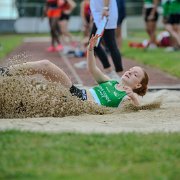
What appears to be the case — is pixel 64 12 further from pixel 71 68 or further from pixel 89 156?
pixel 89 156

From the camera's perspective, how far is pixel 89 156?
435cm

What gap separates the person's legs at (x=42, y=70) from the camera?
22.2 feet

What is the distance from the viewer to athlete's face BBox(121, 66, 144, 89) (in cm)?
687

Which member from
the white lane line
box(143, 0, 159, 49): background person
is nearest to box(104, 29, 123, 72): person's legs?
the white lane line

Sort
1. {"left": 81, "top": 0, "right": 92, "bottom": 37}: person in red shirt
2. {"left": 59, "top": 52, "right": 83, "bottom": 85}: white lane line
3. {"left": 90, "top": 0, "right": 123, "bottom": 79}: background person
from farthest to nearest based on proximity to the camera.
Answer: {"left": 81, "top": 0, "right": 92, "bottom": 37}: person in red shirt
{"left": 59, "top": 52, "right": 83, "bottom": 85}: white lane line
{"left": 90, "top": 0, "right": 123, "bottom": 79}: background person

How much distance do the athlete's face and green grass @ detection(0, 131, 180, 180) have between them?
5.91 ft

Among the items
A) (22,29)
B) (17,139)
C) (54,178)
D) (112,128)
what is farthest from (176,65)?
(22,29)

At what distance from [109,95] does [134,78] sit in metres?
0.33

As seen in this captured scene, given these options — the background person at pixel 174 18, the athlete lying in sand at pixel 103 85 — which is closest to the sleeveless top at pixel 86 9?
the background person at pixel 174 18

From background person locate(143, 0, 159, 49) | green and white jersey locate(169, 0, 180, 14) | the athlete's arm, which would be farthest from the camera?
background person locate(143, 0, 159, 49)

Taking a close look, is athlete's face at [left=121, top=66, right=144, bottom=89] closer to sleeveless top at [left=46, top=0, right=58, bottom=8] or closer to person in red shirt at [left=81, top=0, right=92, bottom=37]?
person in red shirt at [left=81, top=0, right=92, bottom=37]

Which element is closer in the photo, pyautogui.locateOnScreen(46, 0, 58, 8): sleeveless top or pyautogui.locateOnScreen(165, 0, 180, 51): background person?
pyautogui.locateOnScreen(165, 0, 180, 51): background person

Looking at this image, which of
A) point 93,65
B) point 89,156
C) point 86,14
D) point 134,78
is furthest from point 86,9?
point 89,156

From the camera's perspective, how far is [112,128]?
18.3 feet
